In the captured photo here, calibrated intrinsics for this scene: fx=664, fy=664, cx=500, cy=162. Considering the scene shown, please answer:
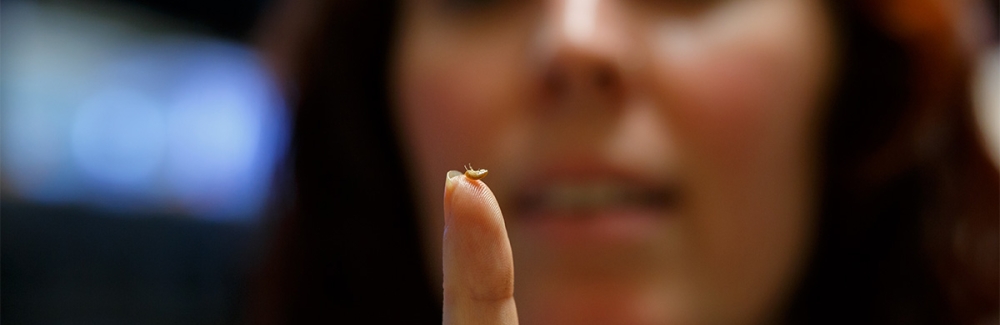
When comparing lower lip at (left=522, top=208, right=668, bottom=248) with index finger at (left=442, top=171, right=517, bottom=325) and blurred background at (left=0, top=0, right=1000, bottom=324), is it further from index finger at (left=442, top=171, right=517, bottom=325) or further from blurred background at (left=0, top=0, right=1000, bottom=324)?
blurred background at (left=0, top=0, right=1000, bottom=324)

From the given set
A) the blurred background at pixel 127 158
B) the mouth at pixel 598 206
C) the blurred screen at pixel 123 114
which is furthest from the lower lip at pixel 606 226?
the blurred screen at pixel 123 114

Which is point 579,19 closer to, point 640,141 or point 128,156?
point 640,141

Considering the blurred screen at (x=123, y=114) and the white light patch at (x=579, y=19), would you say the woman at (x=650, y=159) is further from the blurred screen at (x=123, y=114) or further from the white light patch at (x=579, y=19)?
the blurred screen at (x=123, y=114)

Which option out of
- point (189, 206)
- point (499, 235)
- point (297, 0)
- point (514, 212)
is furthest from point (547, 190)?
point (189, 206)

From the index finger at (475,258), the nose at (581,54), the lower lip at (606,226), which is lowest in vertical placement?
the lower lip at (606,226)

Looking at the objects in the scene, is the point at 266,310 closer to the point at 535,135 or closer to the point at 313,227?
the point at 313,227

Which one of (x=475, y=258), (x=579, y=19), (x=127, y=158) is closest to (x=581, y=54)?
(x=579, y=19)
